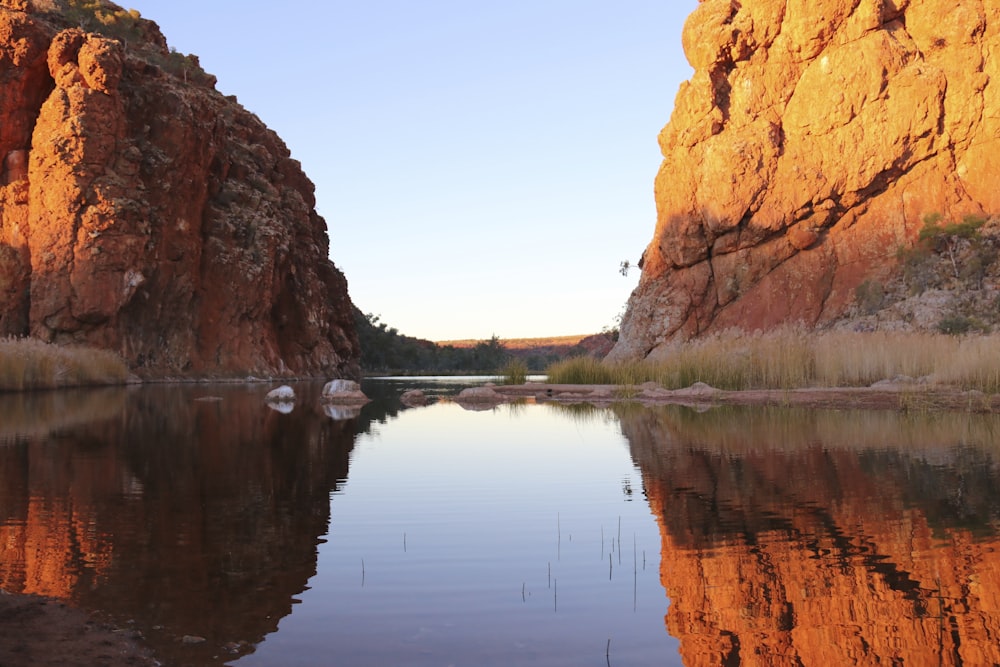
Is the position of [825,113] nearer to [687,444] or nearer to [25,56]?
[687,444]

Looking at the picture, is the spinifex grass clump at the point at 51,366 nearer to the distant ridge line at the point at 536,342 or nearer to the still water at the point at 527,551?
the still water at the point at 527,551

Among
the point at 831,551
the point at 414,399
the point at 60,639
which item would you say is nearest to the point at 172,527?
the point at 60,639

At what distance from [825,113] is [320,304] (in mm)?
40132

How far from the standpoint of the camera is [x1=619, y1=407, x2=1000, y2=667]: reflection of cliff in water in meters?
3.88

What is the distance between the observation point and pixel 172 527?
6.20 metres

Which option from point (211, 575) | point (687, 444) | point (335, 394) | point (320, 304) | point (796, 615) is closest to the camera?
point (796, 615)

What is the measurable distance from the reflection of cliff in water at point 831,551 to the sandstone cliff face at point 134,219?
132ft

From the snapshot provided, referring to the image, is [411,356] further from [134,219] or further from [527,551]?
[527,551]

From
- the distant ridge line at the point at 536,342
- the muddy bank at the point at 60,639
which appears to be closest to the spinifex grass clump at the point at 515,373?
the muddy bank at the point at 60,639

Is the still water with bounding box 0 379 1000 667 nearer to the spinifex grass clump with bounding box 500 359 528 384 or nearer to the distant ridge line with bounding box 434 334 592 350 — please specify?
the spinifex grass clump with bounding box 500 359 528 384

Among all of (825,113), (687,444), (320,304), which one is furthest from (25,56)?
(687,444)

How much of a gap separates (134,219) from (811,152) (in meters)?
33.9

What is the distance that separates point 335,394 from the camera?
27.7 m

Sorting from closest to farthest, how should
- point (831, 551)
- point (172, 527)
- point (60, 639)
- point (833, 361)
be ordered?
point (60, 639) → point (831, 551) → point (172, 527) → point (833, 361)
